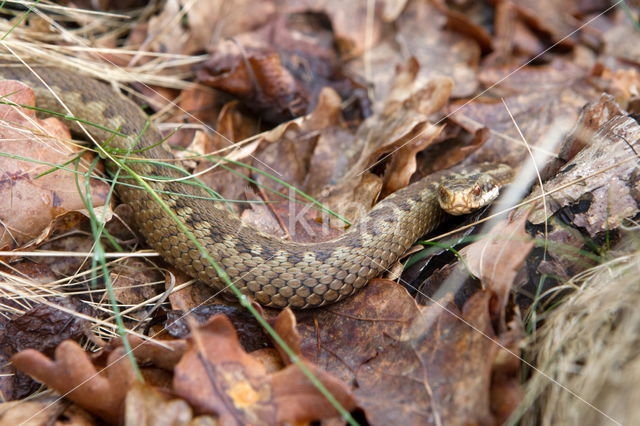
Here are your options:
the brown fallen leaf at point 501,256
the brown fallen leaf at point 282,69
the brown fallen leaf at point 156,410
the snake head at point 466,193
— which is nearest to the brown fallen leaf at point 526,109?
the snake head at point 466,193

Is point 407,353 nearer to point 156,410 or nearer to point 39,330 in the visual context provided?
point 156,410

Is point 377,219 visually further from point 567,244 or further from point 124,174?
point 124,174

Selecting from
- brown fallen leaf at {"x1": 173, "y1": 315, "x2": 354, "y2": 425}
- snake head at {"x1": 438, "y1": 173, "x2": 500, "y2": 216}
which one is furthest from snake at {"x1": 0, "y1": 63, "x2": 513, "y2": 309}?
brown fallen leaf at {"x1": 173, "y1": 315, "x2": 354, "y2": 425}

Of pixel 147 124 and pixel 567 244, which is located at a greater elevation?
Result: pixel 147 124

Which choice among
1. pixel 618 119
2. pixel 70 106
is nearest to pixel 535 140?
pixel 618 119

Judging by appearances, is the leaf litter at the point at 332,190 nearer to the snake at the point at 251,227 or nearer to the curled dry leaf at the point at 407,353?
the curled dry leaf at the point at 407,353

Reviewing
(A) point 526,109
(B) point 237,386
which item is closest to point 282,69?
(A) point 526,109
